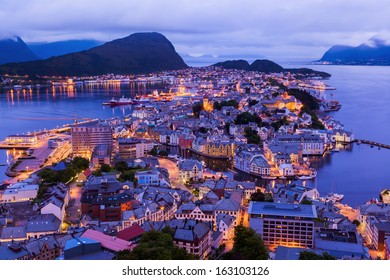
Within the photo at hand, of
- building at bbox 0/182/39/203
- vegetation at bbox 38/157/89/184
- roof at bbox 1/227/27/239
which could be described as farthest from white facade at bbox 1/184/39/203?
roof at bbox 1/227/27/239

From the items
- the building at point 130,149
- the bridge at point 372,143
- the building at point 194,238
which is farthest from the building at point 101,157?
the bridge at point 372,143

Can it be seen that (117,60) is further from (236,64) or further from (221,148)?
(221,148)

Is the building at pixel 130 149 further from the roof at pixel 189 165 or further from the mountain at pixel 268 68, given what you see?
the mountain at pixel 268 68

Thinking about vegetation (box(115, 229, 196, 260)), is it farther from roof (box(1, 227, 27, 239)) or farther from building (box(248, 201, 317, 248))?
roof (box(1, 227, 27, 239))

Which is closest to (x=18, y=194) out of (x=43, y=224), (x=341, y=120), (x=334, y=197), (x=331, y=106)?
(x=43, y=224)
